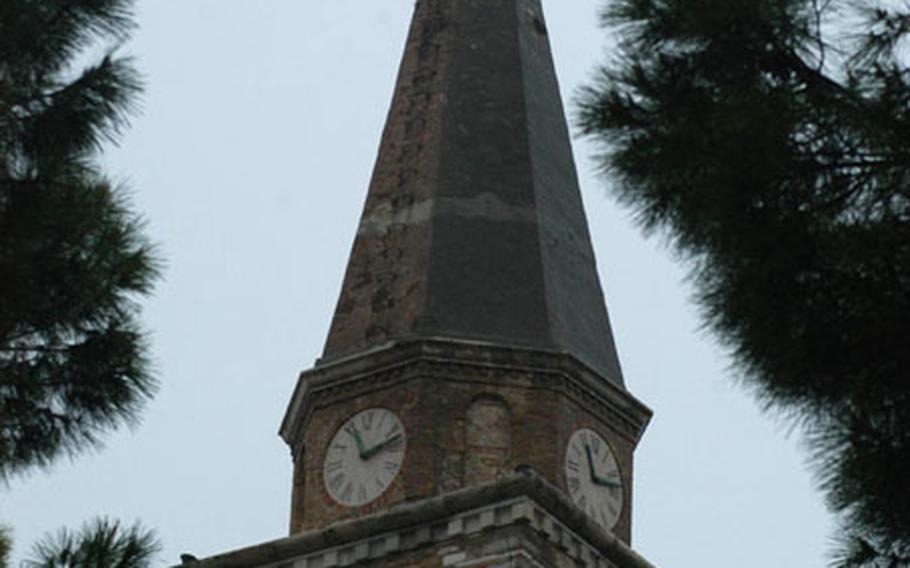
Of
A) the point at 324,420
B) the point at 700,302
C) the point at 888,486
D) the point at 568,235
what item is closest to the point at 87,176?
the point at 700,302

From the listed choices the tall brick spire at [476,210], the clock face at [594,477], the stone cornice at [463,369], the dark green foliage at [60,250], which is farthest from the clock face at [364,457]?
the dark green foliage at [60,250]

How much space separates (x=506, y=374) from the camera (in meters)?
26.1

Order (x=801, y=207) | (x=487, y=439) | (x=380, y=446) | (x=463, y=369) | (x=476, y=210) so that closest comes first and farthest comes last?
(x=801, y=207), (x=487, y=439), (x=380, y=446), (x=463, y=369), (x=476, y=210)

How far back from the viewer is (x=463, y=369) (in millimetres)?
26125

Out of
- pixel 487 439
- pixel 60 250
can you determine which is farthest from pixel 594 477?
pixel 60 250

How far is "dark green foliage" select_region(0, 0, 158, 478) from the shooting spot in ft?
42.1

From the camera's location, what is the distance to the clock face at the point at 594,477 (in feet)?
85.0

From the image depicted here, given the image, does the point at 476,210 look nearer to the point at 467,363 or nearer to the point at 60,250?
the point at 467,363

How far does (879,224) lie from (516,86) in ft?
57.5

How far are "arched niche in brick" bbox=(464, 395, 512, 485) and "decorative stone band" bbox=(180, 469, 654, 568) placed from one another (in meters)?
0.81

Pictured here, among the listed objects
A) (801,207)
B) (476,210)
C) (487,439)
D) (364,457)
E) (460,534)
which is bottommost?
(801,207)

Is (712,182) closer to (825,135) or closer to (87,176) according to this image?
(825,135)

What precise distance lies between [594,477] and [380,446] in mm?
2106

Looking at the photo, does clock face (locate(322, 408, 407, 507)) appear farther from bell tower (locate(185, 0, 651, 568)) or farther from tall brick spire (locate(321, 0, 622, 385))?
tall brick spire (locate(321, 0, 622, 385))
